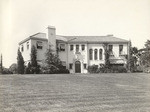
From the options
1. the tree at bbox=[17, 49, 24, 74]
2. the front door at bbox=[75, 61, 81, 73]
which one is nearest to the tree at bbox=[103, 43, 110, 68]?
the front door at bbox=[75, 61, 81, 73]

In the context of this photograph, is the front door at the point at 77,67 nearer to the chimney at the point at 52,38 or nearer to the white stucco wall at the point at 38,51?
the chimney at the point at 52,38

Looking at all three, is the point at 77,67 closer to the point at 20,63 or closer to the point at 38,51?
the point at 38,51

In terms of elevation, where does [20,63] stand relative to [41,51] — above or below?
below

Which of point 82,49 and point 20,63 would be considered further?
point 82,49

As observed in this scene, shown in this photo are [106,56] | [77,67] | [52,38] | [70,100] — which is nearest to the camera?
[70,100]

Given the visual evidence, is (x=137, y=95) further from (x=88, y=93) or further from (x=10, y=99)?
(x=10, y=99)

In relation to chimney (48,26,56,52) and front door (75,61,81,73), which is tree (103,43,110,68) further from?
chimney (48,26,56,52)

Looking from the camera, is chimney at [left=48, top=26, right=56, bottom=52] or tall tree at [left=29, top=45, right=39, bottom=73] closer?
tall tree at [left=29, top=45, right=39, bottom=73]

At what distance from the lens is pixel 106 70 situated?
3234cm

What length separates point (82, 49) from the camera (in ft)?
114

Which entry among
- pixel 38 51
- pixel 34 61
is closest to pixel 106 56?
pixel 38 51

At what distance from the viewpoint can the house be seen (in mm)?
32031

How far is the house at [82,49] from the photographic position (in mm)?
32031

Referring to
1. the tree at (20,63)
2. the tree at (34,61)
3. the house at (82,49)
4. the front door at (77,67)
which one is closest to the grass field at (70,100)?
the tree at (20,63)
